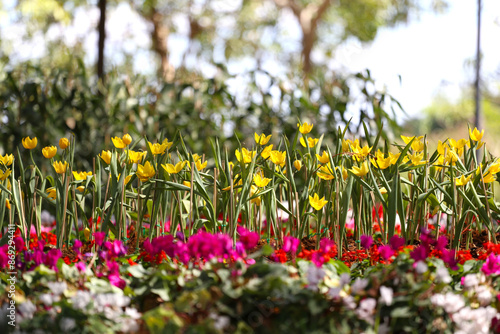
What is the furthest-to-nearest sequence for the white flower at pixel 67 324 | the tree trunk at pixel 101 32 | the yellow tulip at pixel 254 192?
the tree trunk at pixel 101 32 < the yellow tulip at pixel 254 192 < the white flower at pixel 67 324

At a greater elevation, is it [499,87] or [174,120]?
[174,120]

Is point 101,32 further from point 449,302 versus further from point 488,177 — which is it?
point 449,302

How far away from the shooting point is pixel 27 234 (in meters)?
2.05

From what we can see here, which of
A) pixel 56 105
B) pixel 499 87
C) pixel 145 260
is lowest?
pixel 499 87

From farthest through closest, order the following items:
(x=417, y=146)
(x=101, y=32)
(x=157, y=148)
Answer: (x=101, y=32), (x=417, y=146), (x=157, y=148)

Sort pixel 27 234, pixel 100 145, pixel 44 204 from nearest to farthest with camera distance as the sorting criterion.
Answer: pixel 27 234
pixel 44 204
pixel 100 145

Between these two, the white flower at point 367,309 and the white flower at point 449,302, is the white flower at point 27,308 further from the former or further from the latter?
the white flower at point 449,302

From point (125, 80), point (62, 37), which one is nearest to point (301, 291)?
point (125, 80)

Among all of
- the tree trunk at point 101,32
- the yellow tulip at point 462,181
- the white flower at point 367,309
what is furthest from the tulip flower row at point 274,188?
the tree trunk at point 101,32

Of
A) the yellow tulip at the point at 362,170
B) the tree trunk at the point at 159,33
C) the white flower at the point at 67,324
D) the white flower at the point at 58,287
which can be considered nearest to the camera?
the white flower at the point at 67,324

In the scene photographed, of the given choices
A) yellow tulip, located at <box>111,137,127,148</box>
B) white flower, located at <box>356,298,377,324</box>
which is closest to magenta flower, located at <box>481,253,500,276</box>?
white flower, located at <box>356,298,377,324</box>

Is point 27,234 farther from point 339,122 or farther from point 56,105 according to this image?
point 339,122

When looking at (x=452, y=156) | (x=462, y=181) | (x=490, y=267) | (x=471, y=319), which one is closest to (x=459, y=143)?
(x=452, y=156)

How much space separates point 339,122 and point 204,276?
8.44ft
